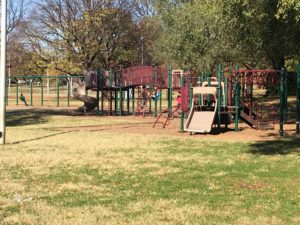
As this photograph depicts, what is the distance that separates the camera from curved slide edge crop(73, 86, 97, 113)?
2933cm

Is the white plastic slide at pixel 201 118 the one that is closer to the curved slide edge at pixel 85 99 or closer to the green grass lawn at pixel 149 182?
the green grass lawn at pixel 149 182

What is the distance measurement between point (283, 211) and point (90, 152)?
254 inches

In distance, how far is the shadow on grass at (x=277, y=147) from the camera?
1182 cm

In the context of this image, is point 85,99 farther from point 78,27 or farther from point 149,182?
point 149,182

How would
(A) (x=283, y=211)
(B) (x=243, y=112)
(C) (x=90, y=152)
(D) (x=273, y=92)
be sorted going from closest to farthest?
1. (A) (x=283, y=211)
2. (C) (x=90, y=152)
3. (B) (x=243, y=112)
4. (D) (x=273, y=92)

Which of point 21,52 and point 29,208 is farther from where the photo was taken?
point 21,52

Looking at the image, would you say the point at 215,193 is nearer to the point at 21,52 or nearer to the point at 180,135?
the point at 180,135

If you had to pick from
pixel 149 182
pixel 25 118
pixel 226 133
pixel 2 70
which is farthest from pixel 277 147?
pixel 25 118

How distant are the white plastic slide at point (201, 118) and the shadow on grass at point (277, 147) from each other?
121 inches

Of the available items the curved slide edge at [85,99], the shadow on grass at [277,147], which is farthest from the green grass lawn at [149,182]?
the curved slide edge at [85,99]

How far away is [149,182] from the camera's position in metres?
8.20

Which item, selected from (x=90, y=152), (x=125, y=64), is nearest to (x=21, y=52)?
(x=125, y=64)

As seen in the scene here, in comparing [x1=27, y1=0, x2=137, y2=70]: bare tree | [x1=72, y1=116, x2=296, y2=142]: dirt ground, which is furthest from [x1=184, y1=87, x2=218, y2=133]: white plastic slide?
[x1=27, y1=0, x2=137, y2=70]: bare tree

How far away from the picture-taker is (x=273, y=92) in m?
42.7
